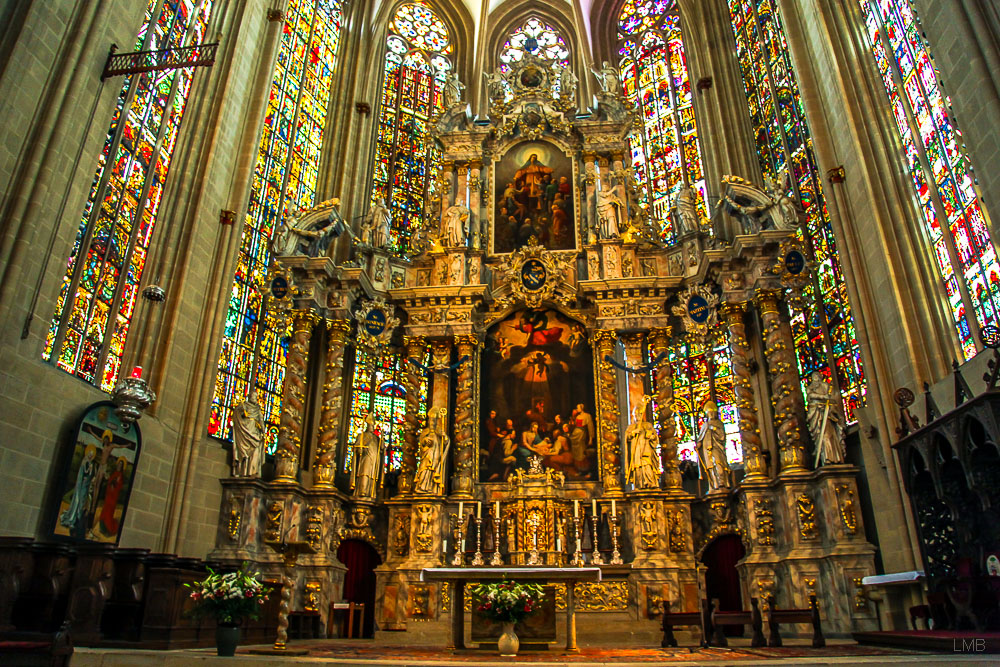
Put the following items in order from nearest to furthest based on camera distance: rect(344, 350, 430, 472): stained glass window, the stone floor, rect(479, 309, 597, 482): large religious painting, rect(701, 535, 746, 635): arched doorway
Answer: the stone floor → rect(701, 535, 746, 635): arched doorway → rect(479, 309, 597, 482): large religious painting → rect(344, 350, 430, 472): stained glass window

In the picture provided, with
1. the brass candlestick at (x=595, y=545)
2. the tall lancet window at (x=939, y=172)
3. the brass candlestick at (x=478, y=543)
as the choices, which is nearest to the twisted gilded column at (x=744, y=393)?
the brass candlestick at (x=595, y=545)

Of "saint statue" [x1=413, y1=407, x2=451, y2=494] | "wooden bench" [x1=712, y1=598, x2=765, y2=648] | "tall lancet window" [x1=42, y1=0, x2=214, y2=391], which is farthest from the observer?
"saint statue" [x1=413, y1=407, x2=451, y2=494]

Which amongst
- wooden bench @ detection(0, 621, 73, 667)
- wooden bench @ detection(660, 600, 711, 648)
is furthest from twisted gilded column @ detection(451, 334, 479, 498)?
wooden bench @ detection(0, 621, 73, 667)

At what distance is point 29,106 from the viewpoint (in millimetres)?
10172

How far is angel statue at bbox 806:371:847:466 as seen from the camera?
13.3 meters

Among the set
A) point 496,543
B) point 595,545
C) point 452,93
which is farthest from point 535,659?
point 452,93

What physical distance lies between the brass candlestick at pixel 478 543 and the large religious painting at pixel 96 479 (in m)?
6.44

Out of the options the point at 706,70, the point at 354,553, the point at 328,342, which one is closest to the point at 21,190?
the point at 328,342

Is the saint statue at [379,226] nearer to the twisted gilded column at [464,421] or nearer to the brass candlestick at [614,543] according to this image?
the twisted gilded column at [464,421]

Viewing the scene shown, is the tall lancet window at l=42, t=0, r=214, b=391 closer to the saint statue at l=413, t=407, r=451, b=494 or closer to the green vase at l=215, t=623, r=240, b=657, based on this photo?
the green vase at l=215, t=623, r=240, b=657

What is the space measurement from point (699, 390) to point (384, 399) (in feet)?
24.9

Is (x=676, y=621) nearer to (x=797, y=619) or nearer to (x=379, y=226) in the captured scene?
(x=797, y=619)

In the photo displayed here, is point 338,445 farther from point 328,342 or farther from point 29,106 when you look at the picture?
point 29,106

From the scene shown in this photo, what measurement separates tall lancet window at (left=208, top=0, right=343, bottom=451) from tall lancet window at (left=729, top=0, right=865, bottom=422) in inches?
441
